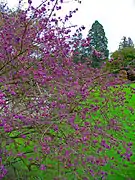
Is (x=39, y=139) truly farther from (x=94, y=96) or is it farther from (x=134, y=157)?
(x=134, y=157)

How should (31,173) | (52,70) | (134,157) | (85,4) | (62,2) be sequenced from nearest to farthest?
(62,2) → (52,70) → (85,4) → (31,173) → (134,157)

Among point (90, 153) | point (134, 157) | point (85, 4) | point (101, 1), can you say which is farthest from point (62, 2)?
point (134, 157)

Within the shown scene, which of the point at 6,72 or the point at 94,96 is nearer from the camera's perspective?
the point at 6,72

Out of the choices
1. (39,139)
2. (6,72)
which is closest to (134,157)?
(39,139)

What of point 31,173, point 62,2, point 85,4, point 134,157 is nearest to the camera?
point 62,2

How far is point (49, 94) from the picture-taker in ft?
14.9

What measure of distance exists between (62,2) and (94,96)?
67.5 inches

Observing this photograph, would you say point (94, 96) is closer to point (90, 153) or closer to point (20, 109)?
point (90, 153)

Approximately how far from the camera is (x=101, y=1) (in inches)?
215

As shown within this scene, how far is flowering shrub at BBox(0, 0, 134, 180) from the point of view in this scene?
4383mm

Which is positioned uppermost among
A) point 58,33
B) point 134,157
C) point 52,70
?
point 58,33

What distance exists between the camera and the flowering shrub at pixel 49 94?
4.38 metres

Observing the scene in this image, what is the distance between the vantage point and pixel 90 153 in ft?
16.7

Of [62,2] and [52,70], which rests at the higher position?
[62,2]
